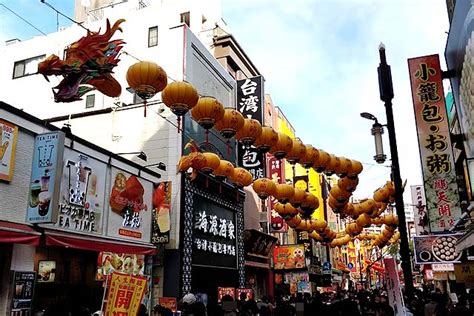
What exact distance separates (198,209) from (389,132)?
10.8 metres

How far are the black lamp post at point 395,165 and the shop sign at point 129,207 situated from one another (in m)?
9.25

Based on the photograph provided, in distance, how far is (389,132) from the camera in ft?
38.9

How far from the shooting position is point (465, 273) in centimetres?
1395

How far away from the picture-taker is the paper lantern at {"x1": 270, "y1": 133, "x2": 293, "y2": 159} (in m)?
13.9

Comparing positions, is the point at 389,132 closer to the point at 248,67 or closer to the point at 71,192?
the point at 71,192

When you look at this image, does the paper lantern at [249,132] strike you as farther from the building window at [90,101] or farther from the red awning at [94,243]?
the building window at [90,101]

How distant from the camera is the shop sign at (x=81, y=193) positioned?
42.9ft

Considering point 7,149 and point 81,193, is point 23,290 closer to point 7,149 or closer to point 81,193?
point 81,193

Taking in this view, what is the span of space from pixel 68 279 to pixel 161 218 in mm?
4191

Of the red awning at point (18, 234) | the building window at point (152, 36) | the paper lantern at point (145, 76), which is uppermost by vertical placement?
the building window at point (152, 36)

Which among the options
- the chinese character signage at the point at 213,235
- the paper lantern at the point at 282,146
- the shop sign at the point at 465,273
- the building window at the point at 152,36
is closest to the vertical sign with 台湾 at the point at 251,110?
the chinese character signage at the point at 213,235

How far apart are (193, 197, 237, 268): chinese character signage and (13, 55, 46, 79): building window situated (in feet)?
45.3

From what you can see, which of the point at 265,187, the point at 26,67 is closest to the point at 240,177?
the point at 265,187

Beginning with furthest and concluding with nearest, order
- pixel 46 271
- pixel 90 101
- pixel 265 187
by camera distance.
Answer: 1. pixel 90 101
2. pixel 265 187
3. pixel 46 271
